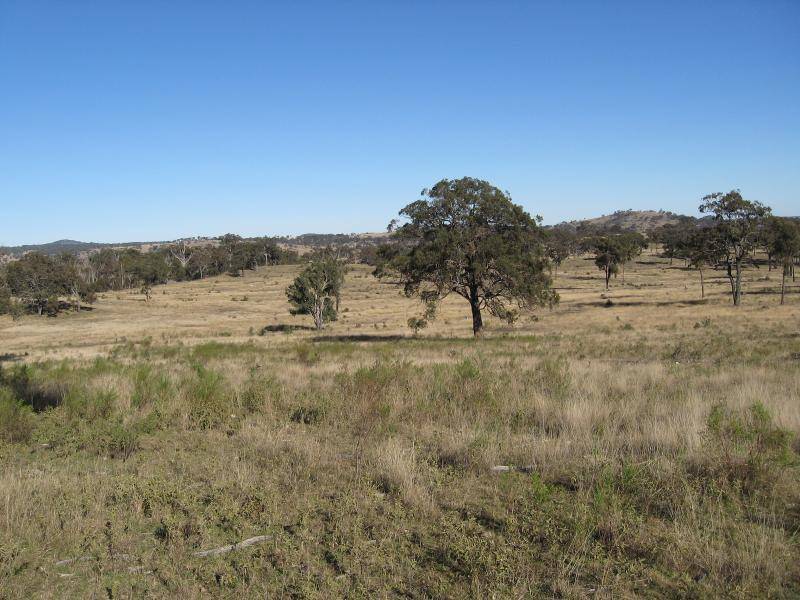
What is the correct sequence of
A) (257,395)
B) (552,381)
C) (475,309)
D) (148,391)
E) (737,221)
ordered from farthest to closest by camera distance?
(737,221), (475,309), (552,381), (148,391), (257,395)

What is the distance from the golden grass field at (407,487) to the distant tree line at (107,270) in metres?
76.6

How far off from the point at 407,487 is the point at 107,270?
135 metres

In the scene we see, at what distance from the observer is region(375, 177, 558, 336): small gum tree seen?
2809 cm

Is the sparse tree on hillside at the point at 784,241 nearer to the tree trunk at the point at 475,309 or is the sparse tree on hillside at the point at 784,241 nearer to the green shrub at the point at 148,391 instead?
the tree trunk at the point at 475,309

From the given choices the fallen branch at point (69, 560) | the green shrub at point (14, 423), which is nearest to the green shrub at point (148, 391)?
the green shrub at point (14, 423)

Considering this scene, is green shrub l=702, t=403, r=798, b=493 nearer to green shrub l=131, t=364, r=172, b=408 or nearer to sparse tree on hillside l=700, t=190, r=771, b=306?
green shrub l=131, t=364, r=172, b=408

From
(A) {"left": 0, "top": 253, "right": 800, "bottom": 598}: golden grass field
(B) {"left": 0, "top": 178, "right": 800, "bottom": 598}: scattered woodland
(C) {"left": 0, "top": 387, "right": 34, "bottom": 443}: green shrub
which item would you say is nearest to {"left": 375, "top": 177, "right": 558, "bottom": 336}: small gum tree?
(B) {"left": 0, "top": 178, "right": 800, "bottom": 598}: scattered woodland

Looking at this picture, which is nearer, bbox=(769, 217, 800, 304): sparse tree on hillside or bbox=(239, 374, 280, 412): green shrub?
bbox=(239, 374, 280, 412): green shrub

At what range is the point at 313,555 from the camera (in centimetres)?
421

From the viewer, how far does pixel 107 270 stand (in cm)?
12350

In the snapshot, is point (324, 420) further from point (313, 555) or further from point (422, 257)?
point (422, 257)

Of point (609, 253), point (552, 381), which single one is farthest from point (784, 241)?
point (552, 381)

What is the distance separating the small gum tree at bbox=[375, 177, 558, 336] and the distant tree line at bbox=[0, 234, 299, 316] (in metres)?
64.0

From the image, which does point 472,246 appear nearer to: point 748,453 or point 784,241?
point 748,453
